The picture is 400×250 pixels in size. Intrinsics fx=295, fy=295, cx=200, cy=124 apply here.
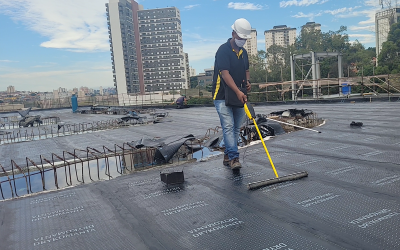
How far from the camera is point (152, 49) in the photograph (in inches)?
3000

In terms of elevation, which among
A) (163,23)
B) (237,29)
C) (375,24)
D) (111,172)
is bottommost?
(111,172)

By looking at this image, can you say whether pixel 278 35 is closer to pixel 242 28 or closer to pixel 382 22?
pixel 382 22

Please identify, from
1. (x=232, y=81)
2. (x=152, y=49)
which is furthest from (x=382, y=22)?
(x=232, y=81)

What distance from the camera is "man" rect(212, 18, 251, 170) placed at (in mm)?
2805

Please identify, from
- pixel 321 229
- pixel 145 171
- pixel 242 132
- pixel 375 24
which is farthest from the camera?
pixel 375 24

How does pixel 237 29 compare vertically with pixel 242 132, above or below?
above

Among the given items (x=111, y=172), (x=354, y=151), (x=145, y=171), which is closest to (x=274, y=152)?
(x=354, y=151)

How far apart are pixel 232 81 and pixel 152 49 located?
7687 cm

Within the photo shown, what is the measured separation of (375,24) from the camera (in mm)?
55906

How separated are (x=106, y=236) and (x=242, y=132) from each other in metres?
3.52

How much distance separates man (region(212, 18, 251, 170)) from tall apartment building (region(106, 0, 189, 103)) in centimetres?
6705

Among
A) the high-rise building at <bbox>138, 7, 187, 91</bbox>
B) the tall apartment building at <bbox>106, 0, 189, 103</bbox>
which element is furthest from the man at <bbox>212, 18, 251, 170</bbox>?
the high-rise building at <bbox>138, 7, 187, 91</bbox>

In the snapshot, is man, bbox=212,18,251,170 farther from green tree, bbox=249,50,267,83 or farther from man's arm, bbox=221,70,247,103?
green tree, bbox=249,50,267,83

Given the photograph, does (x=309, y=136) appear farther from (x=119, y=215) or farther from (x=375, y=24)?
(x=375, y=24)
